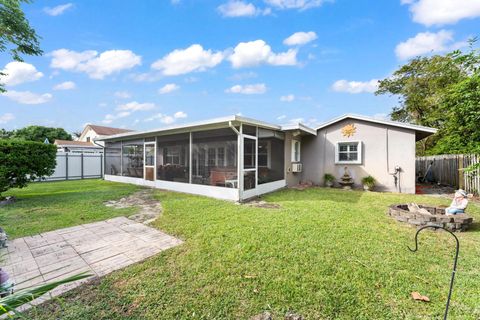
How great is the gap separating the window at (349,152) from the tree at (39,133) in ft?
141

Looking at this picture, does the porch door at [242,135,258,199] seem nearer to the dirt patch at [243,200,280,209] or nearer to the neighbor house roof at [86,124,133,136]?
the dirt patch at [243,200,280,209]

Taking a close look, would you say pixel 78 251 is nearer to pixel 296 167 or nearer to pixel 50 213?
pixel 50 213

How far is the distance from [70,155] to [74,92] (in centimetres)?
398

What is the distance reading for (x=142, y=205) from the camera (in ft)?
20.9

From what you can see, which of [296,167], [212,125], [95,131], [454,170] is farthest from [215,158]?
[95,131]

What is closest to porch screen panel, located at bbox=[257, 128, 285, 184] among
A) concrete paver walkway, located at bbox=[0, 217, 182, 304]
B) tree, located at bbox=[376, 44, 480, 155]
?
concrete paver walkway, located at bbox=[0, 217, 182, 304]

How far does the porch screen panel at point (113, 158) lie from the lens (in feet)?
39.4

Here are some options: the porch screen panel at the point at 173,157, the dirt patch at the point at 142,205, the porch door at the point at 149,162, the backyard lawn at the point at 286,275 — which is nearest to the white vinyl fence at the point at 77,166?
the porch door at the point at 149,162

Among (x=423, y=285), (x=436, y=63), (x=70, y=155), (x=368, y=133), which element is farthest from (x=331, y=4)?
(x=70, y=155)

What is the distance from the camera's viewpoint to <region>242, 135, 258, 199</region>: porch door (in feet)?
22.5

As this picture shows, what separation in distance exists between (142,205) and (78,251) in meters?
3.03

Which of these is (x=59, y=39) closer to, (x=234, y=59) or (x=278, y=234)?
(x=234, y=59)

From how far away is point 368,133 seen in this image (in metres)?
9.23

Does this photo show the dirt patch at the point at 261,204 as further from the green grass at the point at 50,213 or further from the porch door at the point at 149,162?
the porch door at the point at 149,162
